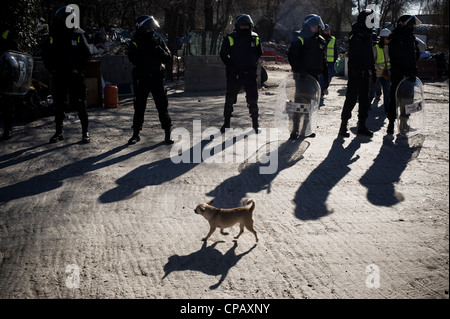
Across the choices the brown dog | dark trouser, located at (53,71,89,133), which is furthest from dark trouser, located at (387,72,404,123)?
dark trouser, located at (53,71,89,133)

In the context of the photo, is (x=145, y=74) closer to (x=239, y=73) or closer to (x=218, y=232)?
(x=239, y=73)

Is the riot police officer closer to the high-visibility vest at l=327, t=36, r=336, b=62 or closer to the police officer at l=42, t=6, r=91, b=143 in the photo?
the police officer at l=42, t=6, r=91, b=143

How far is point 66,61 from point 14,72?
94cm

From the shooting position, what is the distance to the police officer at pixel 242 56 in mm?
8438

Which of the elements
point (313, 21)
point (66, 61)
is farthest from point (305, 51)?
point (66, 61)

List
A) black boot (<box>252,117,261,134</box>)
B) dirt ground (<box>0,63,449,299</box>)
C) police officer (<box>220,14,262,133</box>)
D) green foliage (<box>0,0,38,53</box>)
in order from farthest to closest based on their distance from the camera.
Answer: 1. green foliage (<box>0,0,38,53</box>)
2. black boot (<box>252,117,261,134</box>)
3. police officer (<box>220,14,262,133</box>)
4. dirt ground (<box>0,63,449,299</box>)

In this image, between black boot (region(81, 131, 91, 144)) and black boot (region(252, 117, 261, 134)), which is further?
black boot (region(252, 117, 261, 134))

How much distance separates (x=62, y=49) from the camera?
7500 millimetres

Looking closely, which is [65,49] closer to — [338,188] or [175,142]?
[175,142]

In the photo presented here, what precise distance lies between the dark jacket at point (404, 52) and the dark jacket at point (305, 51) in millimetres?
1404

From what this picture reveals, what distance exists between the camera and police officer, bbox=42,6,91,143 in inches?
293

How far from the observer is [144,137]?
8.59m

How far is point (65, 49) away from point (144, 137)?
6.91 feet
